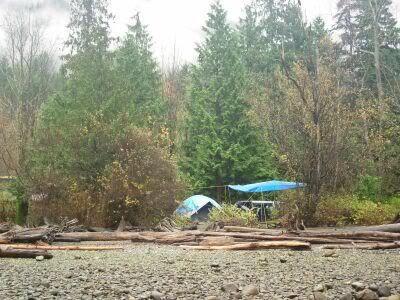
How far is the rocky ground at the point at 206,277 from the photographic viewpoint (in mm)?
5688

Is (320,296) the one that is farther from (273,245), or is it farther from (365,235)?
(365,235)

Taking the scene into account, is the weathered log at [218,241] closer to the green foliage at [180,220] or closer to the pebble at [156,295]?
the green foliage at [180,220]

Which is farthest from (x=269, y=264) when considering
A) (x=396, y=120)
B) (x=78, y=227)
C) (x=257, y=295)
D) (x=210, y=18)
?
(x=210, y=18)

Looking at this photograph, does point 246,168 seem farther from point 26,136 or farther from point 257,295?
point 257,295

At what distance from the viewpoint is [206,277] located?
23.2 ft

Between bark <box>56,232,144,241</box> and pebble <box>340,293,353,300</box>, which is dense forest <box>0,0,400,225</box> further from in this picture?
pebble <box>340,293,353,300</box>

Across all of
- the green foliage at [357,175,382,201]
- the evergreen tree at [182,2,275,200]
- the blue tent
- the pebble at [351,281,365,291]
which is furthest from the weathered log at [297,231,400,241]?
the evergreen tree at [182,2,275,200]

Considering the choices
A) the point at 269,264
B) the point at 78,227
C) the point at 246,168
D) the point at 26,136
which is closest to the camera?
the point at 269,264

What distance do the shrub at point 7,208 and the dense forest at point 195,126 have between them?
57 cm

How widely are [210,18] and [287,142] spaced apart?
20.1 m

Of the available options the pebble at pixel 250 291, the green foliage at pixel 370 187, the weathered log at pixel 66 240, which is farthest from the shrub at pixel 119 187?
the pebble at pixel 250 291

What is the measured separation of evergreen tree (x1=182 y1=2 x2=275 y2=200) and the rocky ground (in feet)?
75.3

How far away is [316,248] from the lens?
11.6 m

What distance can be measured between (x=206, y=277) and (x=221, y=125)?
27.7 m
